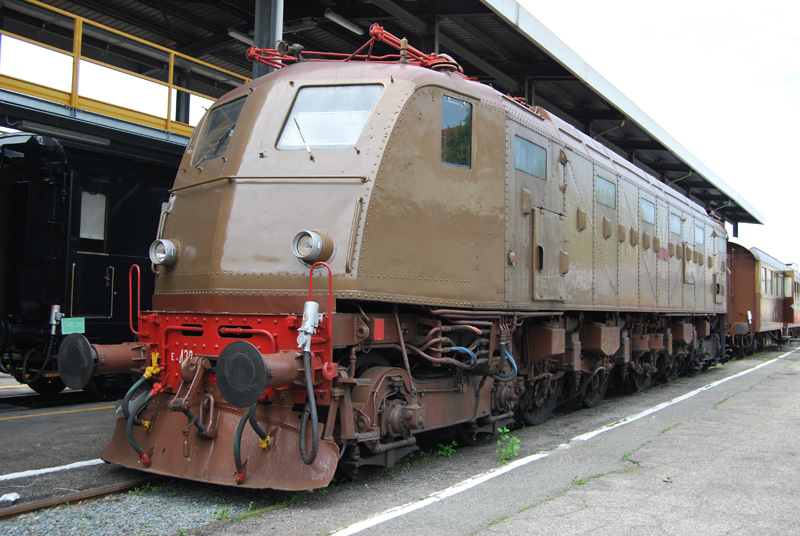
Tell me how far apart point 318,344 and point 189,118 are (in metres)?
9.77

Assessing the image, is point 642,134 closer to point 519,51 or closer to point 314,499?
point 519,51

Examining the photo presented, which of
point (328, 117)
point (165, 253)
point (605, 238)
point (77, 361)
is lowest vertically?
point (77, 361)

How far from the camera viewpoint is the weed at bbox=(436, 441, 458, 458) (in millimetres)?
6605

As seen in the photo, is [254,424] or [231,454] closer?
[254,424]

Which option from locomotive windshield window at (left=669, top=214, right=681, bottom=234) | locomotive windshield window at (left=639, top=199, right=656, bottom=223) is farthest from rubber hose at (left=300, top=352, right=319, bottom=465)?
locomotive windshield window at (left=669, top=214, right=681, bottom=234)

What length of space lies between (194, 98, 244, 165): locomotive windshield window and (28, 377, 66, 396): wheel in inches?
222

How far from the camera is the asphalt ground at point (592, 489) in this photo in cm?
435

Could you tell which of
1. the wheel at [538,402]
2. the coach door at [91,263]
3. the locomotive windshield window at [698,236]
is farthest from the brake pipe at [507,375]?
the locomotive windshield window at [698,236]

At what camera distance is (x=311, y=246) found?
5070 millimetres

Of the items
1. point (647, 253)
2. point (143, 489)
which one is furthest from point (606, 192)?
point (143, 489)

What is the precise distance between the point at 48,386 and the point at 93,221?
9.05 feet

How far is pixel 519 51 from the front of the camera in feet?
47.0

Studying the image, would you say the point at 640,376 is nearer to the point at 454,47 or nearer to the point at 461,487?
the point at 454,47

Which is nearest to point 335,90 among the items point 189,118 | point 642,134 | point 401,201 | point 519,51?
point 401,201
